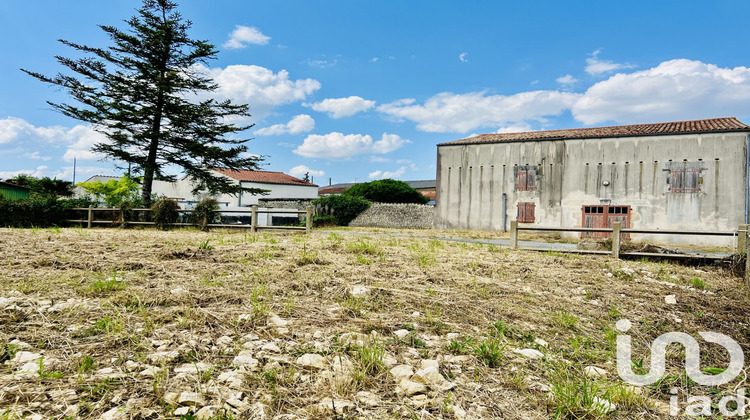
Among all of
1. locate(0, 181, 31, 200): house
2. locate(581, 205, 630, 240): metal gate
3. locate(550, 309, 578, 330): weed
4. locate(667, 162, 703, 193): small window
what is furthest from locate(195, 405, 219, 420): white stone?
locate(0, 181, 31, 200): house

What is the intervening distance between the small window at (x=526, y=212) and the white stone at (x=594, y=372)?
20.7m

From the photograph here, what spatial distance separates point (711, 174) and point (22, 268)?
25.4 meters

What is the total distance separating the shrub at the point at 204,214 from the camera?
612 inches

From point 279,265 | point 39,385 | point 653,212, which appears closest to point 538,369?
point 39,385

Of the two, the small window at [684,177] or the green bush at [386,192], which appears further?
the green bush at [386,192]

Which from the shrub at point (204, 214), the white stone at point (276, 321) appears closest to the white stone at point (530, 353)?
the white stone at point (276, 321)

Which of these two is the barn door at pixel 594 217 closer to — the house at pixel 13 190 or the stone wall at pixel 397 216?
the stone wall at pixel 397 216

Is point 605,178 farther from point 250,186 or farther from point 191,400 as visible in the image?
point 250,186

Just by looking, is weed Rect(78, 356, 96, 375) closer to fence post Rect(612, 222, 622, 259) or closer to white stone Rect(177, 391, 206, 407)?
white stone Rect(177, 391, 206, 407)

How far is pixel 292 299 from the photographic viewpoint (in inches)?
162

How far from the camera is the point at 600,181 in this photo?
21.1 metres

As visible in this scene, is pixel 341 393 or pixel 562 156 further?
pixel 562 156

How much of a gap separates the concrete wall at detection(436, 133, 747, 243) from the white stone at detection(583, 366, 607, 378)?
20.7 m

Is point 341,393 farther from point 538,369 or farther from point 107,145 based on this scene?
point 107,145
